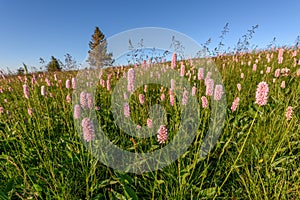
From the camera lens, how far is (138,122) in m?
1.89

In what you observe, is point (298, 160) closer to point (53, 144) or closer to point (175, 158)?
point (175, 158)

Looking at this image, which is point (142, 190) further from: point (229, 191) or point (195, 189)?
point (229, 191)

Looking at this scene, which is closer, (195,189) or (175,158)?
(195,189)

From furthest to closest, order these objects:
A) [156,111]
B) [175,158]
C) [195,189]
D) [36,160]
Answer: [156,111], [36,160], [175,158], [195,189]

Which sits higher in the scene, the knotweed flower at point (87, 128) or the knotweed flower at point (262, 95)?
the knotweed flower at point (262, 95)

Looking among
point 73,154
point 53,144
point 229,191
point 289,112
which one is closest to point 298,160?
point 289,112

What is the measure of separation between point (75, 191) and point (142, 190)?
0.44 meters

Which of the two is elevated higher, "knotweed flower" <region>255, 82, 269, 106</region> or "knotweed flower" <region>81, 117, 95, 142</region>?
A: "knotweed flower" <region>255, 82, 269, 106</region>

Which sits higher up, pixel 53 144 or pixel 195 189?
pixel 53 144

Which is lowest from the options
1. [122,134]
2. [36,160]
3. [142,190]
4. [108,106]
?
[142,190]

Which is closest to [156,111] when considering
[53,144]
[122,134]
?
[122,134]

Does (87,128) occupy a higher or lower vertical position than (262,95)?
lower

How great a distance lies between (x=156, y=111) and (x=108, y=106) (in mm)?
897

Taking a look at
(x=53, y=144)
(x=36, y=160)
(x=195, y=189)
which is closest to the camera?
(x=195, y=189)
